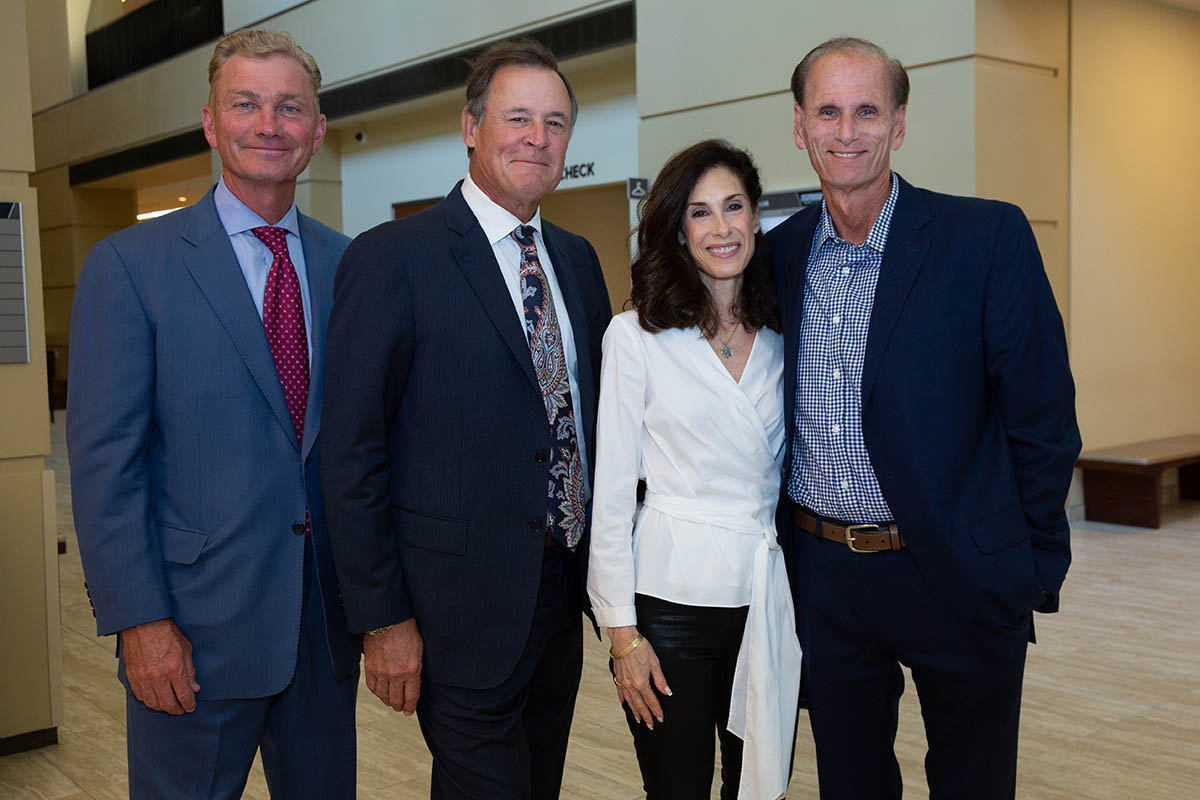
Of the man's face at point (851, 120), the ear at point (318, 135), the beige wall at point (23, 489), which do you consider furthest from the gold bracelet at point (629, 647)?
the beige wall at point (23, 489)

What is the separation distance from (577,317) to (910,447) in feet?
2.43

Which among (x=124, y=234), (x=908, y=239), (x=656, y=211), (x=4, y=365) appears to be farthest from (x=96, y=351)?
(x=4, y=365)

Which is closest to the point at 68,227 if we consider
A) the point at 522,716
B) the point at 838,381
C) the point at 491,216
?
the point at 491,216

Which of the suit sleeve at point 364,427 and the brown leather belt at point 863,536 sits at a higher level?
the suit sleeve at point 364,427

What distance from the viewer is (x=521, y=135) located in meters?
2.21

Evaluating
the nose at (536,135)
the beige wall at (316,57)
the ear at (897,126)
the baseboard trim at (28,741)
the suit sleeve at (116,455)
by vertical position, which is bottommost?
the baseboard trim at (28,741)

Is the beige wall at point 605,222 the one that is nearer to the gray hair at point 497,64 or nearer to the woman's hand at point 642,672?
the gray hair at point 497,64

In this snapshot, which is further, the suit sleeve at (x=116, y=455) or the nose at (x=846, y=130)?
the nose at (x=846, y=130)

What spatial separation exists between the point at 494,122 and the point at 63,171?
19.8 metres

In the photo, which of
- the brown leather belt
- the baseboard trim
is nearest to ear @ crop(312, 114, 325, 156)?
the brown leather belt

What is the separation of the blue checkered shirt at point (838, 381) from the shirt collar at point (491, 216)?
638 millimetres

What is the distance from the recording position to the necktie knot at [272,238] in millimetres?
2234

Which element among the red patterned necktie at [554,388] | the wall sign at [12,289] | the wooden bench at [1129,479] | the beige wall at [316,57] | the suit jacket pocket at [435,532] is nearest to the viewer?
the suit jacket pocket at [435,532]

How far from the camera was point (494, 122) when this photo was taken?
2.23 m
